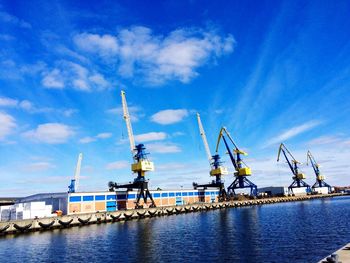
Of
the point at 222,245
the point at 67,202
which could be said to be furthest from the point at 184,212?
the point at 222,245

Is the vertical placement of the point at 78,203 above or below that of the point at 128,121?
below

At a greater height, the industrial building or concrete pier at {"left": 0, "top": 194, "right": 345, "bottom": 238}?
the industrial building

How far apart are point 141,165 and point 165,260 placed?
7829cm

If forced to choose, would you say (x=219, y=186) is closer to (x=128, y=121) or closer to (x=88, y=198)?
(x=128, y=121)

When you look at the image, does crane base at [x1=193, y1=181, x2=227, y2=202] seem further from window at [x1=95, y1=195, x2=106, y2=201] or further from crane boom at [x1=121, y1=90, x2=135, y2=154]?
window at [x1=95, y1=195, x2=106, y2=201]

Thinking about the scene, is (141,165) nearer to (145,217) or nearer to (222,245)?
(145,217)

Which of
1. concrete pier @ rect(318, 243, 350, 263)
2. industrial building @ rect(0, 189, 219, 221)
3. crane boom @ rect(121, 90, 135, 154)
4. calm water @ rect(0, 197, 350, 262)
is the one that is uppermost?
crane boom @ rect(121, 90, 135, 154)

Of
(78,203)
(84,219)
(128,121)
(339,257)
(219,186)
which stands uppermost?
(128,121)

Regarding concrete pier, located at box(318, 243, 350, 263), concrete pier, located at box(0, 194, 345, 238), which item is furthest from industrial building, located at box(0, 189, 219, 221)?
concrete pier, located at box(318, 243, 350, 263)

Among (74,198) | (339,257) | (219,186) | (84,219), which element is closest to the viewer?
(339,257)

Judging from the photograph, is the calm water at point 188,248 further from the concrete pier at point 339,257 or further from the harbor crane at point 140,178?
the harbor crane at point 140,178

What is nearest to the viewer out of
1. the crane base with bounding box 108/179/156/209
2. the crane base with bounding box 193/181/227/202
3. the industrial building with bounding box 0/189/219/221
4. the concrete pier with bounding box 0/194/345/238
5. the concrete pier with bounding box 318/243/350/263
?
the concrete pier with bounding box 318/243/350/263

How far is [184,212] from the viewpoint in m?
111

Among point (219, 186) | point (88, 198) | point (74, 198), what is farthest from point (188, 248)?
point (219, 186)
